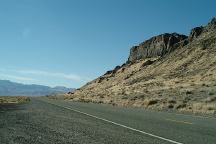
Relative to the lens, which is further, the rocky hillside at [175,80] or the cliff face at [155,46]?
the cliff face at [155,46]

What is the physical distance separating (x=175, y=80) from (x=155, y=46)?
6767 centimetres

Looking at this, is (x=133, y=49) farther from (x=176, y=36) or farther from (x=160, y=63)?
(x=160, y=63)

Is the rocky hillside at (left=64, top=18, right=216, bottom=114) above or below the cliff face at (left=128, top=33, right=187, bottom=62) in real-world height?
below

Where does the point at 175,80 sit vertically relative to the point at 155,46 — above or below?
below

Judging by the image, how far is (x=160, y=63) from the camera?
102 metres

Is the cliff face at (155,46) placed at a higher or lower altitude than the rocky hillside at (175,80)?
higher

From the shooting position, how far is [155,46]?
13350cm

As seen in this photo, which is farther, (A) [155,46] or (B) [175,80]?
(A) [155,46]

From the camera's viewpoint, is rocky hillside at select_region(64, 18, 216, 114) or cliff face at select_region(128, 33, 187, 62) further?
cliff face at select_region(128, 33, 187, 62)

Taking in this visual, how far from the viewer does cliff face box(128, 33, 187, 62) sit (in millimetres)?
124938

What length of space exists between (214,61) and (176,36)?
193 ft

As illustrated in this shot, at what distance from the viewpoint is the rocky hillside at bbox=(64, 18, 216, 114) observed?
116ft

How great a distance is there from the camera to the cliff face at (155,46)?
125 metres

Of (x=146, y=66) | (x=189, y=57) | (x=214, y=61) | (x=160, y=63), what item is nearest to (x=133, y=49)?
(x=146, y=66)
